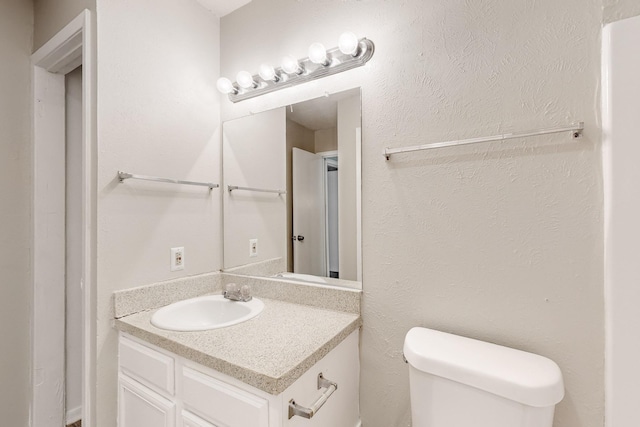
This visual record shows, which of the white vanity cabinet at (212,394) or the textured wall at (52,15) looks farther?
the textured wall at (52,15)

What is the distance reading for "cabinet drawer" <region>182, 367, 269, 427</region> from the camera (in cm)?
81

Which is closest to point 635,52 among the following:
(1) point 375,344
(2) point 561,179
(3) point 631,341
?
(2) point 561,179

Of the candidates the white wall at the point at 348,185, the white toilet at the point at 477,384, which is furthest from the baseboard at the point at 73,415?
the white toilet at the point at 477,384

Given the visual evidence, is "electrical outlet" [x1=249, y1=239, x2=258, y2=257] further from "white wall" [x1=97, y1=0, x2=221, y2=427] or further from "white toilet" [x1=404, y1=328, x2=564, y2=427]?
"white toilet" [x1=404, y1=328, x2=564, y2=427]

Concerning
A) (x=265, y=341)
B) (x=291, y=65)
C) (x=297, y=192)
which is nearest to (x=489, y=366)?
(x=265, y=341)

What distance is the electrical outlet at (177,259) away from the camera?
4.74 ft

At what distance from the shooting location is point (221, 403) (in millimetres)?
890

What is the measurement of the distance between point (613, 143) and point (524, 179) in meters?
0.38

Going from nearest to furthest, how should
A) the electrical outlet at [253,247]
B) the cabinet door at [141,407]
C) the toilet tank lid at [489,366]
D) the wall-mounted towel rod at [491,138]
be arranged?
the toilet tank lid at [489,366], the wall-mounted towel rod at [491,138], the cabinet door at [141,407], the electrical outlet at [253,247]

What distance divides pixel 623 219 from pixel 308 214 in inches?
42.4

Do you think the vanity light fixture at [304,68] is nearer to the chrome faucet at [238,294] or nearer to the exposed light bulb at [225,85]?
the exposed light bulb at [225,85]

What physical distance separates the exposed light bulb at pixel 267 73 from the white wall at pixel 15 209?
1309mm

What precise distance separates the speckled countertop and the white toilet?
31cm

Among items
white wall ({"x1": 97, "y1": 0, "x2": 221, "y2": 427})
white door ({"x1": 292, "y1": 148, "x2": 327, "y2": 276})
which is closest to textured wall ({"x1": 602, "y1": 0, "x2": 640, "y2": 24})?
white door ({"x1": 292, "y1": 148, "x2": 327, "y2": 276})
